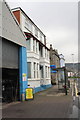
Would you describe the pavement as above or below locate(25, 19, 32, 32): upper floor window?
below

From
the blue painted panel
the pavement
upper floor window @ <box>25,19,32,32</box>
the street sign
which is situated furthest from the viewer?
upper floor window @ <box>25,19,32,32</box>

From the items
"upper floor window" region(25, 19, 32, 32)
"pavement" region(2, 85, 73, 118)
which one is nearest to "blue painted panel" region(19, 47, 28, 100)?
"pavement" region(2, 85, 73, 118)

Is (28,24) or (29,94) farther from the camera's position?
(28,24)

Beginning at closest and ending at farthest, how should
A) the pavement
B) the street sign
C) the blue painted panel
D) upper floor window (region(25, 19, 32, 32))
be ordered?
1. the pavement
2. the blue painted panel
3. the street sign
4. upper floor window (region(25, 19, 32, 32))

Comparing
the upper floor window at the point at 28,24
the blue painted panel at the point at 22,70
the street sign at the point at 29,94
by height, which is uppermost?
the upper floor window at the point at 28,24

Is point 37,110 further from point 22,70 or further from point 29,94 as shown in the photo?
point 22,70

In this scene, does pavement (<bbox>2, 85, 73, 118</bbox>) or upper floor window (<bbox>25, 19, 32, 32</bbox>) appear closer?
pavement (<bbox>2, 85, 73, 118</bbox>)

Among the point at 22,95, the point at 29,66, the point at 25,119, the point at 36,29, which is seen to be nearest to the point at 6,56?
the point at 22,95

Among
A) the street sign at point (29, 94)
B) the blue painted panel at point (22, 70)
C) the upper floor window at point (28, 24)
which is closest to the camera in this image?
the blue painted panel at point (22, 70)

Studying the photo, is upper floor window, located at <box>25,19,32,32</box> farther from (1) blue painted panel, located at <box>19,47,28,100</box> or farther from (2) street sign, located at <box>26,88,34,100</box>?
(2) street sign, located at <box>26,88,34,100</box>

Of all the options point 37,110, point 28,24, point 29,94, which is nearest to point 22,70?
point 29,94

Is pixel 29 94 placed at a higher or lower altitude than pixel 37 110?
higher

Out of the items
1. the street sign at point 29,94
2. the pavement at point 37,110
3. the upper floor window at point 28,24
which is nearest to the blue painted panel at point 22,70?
the street sign at point 29,94

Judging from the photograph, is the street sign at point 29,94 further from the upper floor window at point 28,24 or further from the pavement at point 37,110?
the upper floor window at point 28,24
